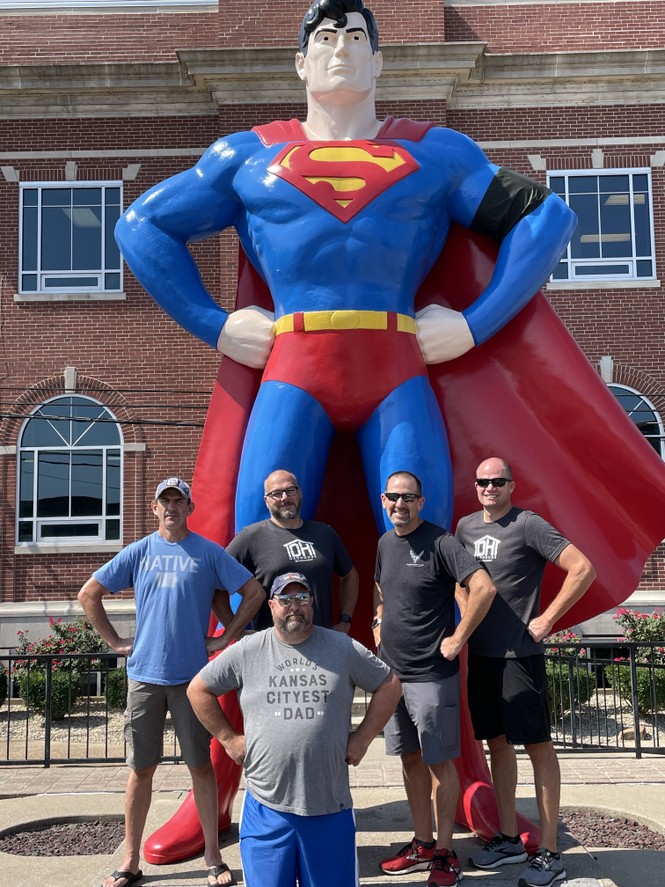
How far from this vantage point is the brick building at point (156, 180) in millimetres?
13750

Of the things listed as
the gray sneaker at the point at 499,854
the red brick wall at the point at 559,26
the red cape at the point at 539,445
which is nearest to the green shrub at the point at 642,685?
the red cape at the point at 539,445

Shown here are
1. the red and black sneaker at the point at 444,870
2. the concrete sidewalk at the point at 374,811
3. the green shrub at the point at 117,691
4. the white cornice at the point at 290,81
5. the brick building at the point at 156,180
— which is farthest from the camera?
the brick building at the point at 156,180

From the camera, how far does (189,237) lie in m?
4.56

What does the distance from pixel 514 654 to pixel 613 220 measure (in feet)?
39.2

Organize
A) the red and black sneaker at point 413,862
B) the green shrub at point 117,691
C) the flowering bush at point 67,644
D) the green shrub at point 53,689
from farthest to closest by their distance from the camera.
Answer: the flowering bush at point 67,644, the green shrub at point 117,691, the green shrub at point 53,689, the red and black sneaker at point 413,862

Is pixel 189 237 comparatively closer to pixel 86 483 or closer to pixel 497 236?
pixel 497 236

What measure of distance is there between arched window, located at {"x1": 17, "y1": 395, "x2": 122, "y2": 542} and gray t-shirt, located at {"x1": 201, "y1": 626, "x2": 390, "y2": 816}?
1140 centimetres

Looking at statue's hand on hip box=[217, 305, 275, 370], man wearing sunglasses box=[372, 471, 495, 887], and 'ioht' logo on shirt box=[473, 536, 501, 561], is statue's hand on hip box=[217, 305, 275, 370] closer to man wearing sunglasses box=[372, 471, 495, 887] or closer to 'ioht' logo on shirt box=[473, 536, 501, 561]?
man wearing sunglasses box=[372, 471, 495, 887]

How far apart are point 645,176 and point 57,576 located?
1070cm

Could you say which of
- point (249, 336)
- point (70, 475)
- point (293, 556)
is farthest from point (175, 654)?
point (70, 475)

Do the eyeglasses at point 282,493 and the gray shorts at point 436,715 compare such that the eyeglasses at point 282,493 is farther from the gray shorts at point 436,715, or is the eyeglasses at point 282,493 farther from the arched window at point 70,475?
the arched window at point 70,475

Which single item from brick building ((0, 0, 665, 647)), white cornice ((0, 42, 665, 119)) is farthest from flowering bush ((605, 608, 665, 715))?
white cornice ((0, 42, 665, 119))

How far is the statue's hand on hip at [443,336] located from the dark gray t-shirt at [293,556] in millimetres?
1021

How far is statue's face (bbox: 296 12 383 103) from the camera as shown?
4.41 m
